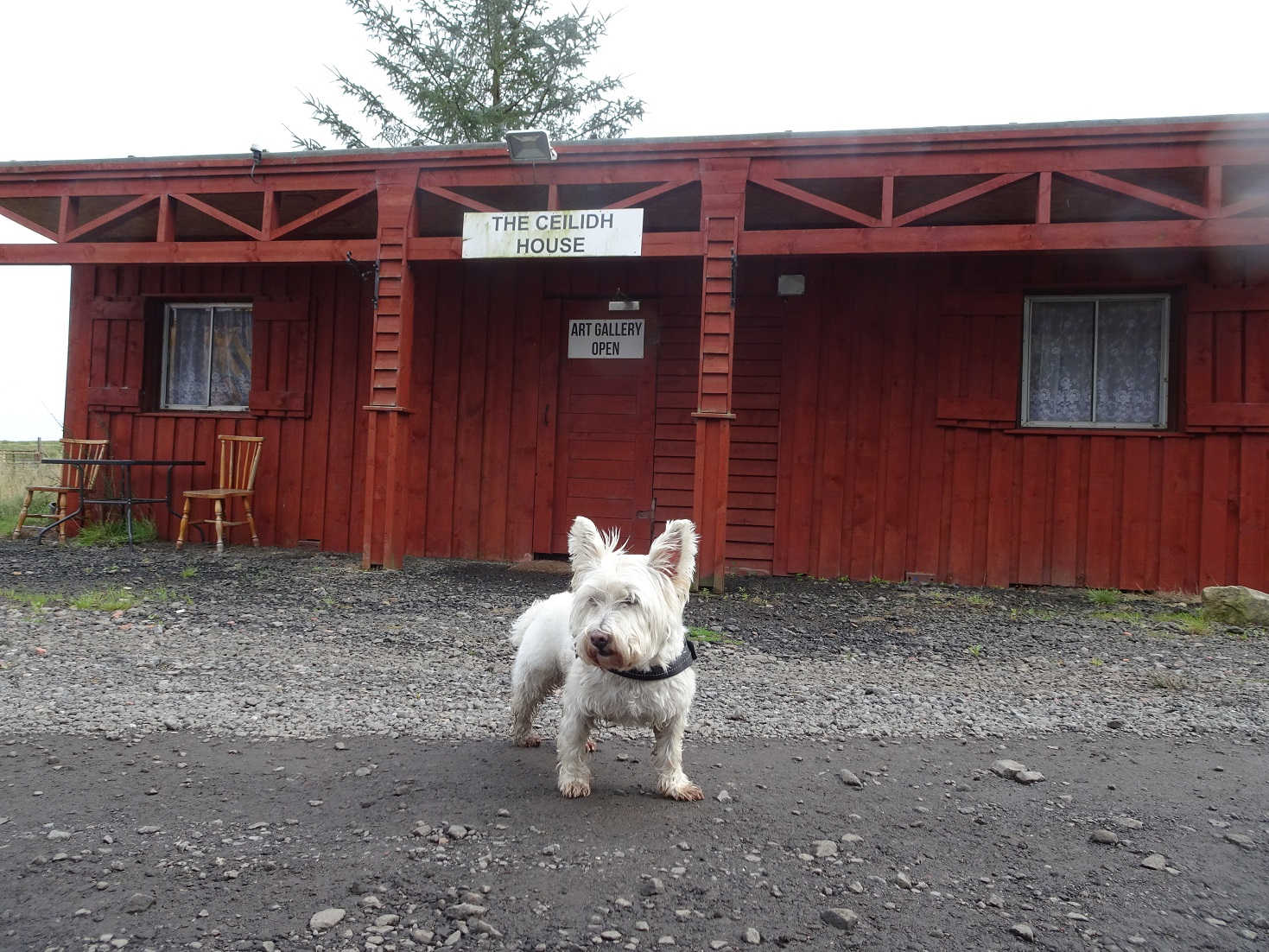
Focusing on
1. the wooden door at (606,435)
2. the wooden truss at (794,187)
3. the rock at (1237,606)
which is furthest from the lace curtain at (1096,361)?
the wooden door at (606,435)

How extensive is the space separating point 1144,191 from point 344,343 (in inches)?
295

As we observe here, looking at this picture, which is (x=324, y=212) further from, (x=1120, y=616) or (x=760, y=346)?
(x=1120, y=616)

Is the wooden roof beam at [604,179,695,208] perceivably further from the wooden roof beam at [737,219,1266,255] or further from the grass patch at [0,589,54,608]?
the grass patch at [0,589,54,608]

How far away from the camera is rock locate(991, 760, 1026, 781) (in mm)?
3172

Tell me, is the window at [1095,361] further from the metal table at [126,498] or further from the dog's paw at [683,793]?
the metal table at [126,498]

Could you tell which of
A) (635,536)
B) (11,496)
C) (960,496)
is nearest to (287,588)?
(635,536)

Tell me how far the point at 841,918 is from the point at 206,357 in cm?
979

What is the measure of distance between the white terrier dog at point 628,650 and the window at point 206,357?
8.15 m

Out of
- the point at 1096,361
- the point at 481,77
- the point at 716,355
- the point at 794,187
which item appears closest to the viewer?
the point at 716,355

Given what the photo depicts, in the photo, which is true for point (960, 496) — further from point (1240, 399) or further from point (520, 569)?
point (520, 569)

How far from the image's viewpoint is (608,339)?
8680 millimetres

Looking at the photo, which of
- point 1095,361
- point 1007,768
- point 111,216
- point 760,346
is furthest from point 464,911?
point 111,216

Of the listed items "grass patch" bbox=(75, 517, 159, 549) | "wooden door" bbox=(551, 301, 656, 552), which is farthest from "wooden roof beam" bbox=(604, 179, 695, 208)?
"grass patch" bbox=(75, 517, 159, 549)

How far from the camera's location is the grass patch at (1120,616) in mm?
6324
